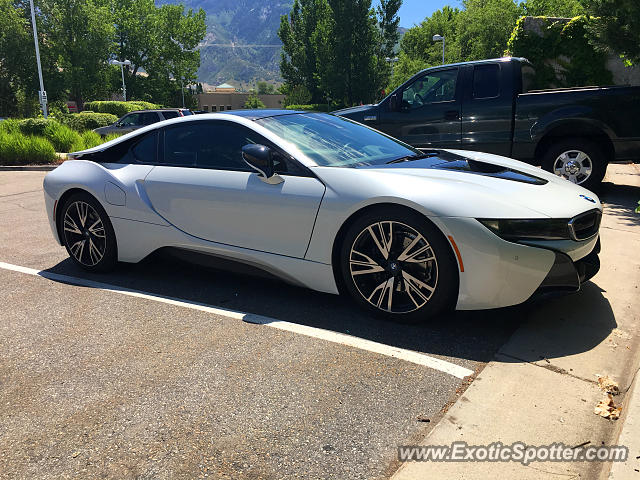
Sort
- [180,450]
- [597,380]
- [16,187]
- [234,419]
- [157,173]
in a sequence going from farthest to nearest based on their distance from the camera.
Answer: [16,187] → [157,173] → [597,380] → [234,419] → [180,450]

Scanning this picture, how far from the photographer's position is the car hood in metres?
3.20

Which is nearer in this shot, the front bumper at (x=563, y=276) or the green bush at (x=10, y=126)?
the front bumper at (x=563, y=276)

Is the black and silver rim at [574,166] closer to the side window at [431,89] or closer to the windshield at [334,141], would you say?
the side window at [431,89]

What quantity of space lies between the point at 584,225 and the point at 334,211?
1.57m

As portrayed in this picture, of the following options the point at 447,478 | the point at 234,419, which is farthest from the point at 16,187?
Result: the point at 447,478

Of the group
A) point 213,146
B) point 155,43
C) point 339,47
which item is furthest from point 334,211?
point 155,43

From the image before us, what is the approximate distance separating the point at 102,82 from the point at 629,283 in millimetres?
60169

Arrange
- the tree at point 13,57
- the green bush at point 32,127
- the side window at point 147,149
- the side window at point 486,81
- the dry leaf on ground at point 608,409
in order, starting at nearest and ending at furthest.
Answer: the dry leaf on ground at point 608,409, the side window at point 147,149, the side window at point 486,81, the green bush at point 32,127, the tree at point 13,57

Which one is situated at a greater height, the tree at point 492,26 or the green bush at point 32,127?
the tree at point 492,26

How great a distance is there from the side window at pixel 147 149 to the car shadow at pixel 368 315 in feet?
2.66

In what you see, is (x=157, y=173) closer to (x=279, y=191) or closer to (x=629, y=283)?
(x=279, y=191)

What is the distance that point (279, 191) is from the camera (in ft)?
12.3

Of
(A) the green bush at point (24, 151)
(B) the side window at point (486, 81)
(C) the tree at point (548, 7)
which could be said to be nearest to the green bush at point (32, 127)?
(A) the green bush at point (24, 151)

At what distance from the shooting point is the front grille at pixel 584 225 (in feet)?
10.7
